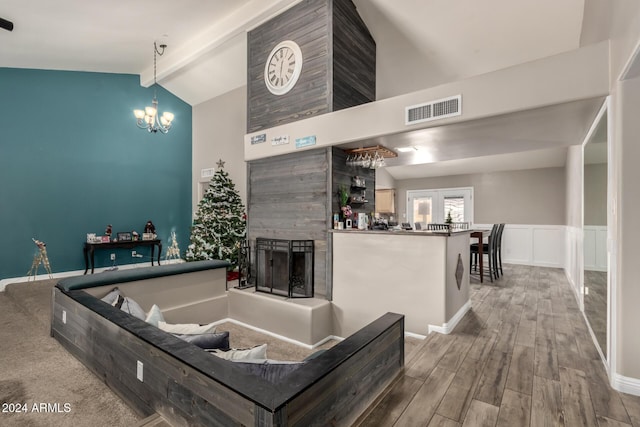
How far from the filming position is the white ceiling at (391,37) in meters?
3.56

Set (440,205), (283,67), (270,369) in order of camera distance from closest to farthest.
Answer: (270,369) → (283,67) → (440,205)

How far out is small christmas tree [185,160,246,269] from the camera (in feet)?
20.5

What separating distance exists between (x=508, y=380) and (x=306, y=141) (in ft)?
10.7

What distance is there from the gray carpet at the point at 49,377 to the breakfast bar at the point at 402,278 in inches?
28.8

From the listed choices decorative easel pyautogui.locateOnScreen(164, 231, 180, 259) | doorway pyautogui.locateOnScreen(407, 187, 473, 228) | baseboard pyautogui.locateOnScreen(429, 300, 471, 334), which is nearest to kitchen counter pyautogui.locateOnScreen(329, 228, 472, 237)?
baseboard pyautogui.locateOnScreen(429, 300, 471, 334)

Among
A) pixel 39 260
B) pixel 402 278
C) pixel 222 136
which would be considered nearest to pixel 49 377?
pixel 402 278

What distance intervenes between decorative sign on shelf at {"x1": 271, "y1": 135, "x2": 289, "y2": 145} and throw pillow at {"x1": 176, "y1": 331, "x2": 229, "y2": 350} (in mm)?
2973

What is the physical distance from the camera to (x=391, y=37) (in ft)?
15.4

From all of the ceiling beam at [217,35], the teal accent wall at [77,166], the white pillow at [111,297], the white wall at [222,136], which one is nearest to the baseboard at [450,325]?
the white pillow at [111,297]

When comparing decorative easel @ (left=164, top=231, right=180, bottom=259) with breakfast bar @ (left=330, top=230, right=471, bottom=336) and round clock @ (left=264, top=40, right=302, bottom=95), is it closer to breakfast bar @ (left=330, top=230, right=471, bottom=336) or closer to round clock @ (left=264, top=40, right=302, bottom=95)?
round clock @ (left=264, top=40, right=302, bottom=95)

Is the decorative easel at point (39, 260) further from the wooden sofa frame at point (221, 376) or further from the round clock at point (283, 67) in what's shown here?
the round clock at point (283, 67)

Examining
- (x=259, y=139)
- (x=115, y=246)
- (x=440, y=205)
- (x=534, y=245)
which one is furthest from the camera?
(x=440, y=205)

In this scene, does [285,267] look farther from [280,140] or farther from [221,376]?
[221,376]

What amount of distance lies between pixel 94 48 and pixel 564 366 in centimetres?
771
